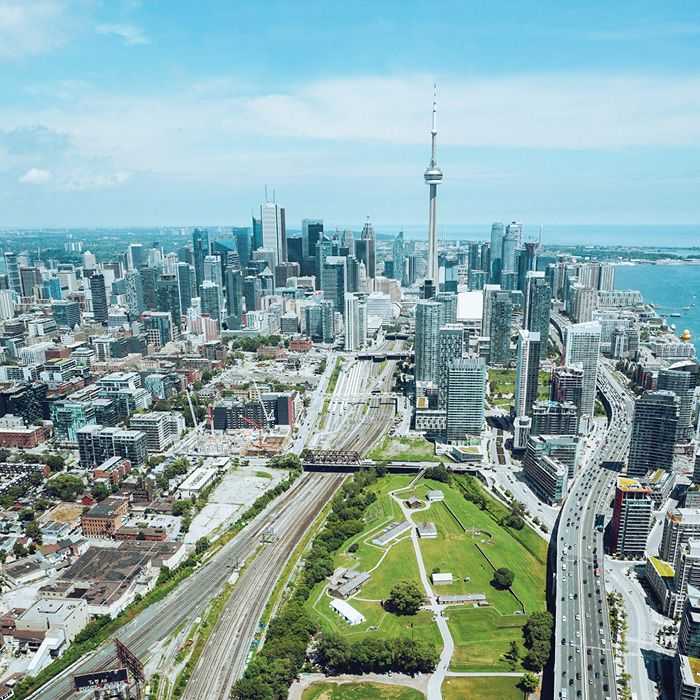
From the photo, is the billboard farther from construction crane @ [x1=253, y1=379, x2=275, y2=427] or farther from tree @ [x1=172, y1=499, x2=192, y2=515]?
construction crane @ [x1=253, y1=379, x2=275, y2=427]

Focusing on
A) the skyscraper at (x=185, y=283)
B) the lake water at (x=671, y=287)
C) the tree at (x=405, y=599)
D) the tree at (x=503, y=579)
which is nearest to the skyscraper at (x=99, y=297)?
the skyscraper at (x=185, y=283)

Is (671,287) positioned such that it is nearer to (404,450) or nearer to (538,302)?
(538,302)

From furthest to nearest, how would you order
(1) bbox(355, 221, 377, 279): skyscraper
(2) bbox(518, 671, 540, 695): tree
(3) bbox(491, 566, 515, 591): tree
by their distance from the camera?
(1) bbox(355, 221, 377, 279): skyscraper → (3) bbox(491, 566, 515, 591): tree → (2) bbox(518, 671, 540, 695): tree

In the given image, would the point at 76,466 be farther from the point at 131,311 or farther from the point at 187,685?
the point at 131,311

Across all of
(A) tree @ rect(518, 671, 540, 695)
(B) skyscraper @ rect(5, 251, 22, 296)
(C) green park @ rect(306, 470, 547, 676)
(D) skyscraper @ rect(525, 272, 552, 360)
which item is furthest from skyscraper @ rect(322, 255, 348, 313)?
(A) tree @ rect(518, 671, 540, 695)

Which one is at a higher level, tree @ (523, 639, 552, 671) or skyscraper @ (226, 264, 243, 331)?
skyscraper @ (226, 264, 243, 331)

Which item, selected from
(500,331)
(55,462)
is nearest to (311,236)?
(500,331)

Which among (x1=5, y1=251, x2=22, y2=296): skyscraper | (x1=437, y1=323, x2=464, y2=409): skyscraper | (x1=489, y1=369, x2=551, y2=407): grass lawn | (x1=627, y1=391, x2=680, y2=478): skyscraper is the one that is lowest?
(x1=489, y1=369, x2=551, y2=407): grass lawn

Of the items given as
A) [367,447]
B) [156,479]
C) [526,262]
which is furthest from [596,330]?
[526,262]
